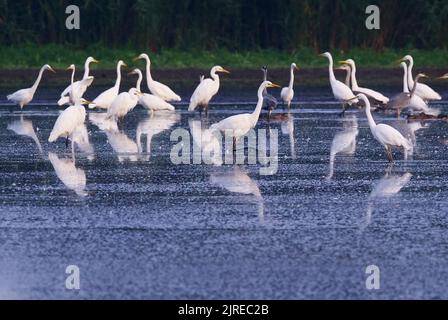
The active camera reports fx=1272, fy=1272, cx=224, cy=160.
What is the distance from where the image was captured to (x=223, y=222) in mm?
11789

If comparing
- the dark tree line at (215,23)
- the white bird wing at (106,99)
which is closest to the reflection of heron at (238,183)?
the white bird wing at (106,99)

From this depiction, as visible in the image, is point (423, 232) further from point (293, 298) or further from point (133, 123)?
point (133, 123)

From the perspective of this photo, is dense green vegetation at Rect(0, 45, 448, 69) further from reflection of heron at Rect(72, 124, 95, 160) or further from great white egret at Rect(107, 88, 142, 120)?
reflection of heron at Rect(72, 124, 95, 160)

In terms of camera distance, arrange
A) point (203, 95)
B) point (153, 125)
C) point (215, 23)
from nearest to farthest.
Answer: point (153, 125) < point (203, 95) < point (215, 23)

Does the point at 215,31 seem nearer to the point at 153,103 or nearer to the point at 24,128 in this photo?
the point at 153,103

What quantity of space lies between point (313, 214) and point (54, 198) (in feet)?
9.18

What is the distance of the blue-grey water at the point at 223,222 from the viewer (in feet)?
31.2

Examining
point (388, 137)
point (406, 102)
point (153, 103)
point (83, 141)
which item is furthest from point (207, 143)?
A: point (406, 102)

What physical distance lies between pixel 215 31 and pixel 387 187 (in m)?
18.9

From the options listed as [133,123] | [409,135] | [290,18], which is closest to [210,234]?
[409,135]

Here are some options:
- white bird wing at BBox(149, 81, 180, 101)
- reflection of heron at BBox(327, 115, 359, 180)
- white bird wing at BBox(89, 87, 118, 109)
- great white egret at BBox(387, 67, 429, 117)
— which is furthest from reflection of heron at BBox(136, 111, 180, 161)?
great white egret at BBox(387, 67, 429, 117)

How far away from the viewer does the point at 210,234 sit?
11242 millimetres

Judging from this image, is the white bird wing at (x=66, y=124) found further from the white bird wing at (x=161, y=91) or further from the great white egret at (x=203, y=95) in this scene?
the white bird wing at (x=161, y=91)

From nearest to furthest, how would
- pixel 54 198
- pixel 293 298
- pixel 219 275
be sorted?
pixel 293 298 → pixel 219 275 → pixel 54 198
